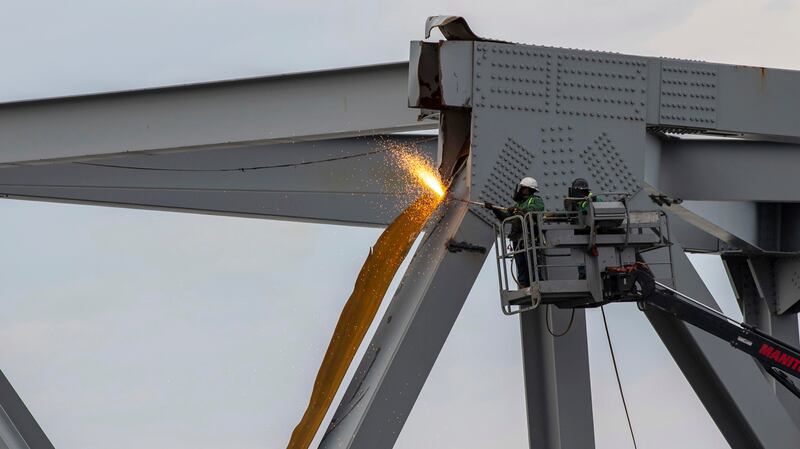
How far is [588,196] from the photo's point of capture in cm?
1452

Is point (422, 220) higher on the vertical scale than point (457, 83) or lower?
lower

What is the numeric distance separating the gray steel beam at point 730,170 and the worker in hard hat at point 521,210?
135 inches

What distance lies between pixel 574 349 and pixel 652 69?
2.95 m

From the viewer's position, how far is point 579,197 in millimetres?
15023

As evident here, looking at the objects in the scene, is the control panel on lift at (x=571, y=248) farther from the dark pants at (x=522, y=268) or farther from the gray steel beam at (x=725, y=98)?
the gray steel beam at (x=725, y=98)

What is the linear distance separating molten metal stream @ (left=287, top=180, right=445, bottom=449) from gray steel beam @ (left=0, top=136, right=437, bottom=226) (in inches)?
129

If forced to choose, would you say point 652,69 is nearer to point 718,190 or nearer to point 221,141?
point 718,190

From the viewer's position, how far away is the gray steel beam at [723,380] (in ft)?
53.6

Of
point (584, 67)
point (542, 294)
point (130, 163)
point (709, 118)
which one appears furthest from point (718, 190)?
point (130, 163)

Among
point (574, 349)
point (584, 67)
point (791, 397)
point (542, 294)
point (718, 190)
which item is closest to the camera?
point (542, 294)

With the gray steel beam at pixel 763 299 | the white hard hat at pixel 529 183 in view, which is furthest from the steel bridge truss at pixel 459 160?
the gray steel beam at pixel 763 299

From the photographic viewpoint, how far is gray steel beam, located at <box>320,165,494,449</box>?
45.0 feet

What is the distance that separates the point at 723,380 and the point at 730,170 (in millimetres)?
2806

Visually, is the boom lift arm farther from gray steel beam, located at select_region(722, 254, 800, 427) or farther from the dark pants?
gray steel beam, located at select_region(722, 254, 800, 427)
